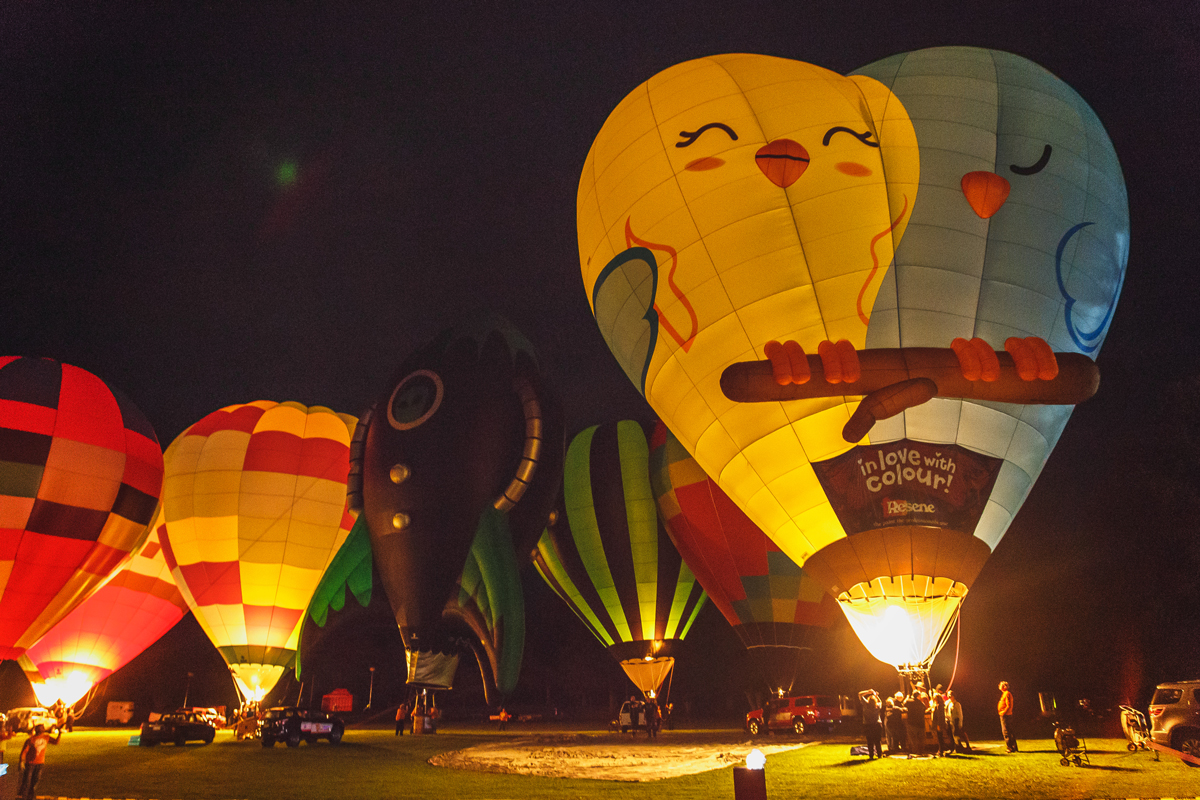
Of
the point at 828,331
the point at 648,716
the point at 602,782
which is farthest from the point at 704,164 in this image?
the point at 648,716

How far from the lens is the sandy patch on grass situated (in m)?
7.72

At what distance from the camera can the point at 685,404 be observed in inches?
348

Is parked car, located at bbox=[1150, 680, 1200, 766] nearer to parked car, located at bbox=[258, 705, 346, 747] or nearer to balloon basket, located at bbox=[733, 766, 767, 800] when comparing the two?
balloon basket, located at bbox=[733, 766, 767, 800]

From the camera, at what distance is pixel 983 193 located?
26.2 feet

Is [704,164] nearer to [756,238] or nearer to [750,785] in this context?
[756,238]

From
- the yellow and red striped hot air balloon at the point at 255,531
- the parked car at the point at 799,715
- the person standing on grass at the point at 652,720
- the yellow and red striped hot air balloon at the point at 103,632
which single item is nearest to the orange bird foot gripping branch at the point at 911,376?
the person standing on grass at the point at 652,720

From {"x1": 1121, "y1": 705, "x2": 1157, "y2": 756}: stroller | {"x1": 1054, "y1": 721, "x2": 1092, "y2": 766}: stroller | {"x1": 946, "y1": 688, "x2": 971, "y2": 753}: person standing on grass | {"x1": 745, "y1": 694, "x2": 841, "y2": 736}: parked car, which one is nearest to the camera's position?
{"x1": 1054, "y1": 721, "x2": 1092, "y2": 766}: stroller

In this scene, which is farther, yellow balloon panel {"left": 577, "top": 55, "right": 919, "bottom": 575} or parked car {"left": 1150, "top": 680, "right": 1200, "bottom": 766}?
yellow balloon panel {"left": 577, "top": 55, "right": 919, "bottom": 575}

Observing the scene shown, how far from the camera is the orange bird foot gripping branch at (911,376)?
287 inches

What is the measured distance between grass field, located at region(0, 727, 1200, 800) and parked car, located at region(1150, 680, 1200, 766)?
0.90 feet

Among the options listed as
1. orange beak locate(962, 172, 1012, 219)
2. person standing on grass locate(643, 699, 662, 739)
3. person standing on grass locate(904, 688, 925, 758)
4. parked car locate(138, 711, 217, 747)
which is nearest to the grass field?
person standing on grass locate(904, 688, 925, 758)

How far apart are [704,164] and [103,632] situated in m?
15.6

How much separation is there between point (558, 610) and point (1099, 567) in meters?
21.2

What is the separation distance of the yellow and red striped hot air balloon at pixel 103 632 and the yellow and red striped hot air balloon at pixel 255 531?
1.88 m
